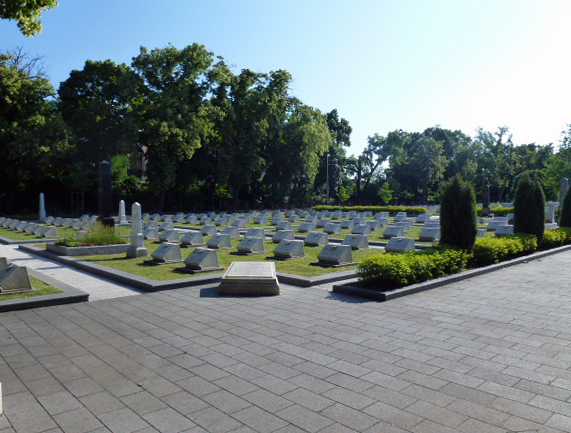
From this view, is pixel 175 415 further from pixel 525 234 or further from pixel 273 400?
pixel 525 234

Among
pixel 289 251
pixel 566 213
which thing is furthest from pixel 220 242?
pixel 566 213

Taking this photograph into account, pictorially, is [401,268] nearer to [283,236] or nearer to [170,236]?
[283,236]

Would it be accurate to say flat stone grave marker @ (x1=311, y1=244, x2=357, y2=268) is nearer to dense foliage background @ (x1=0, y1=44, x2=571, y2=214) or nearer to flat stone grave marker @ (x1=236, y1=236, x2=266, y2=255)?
flat stone grave marker @ (x1=236, y1=236, x2=266, y2=255)

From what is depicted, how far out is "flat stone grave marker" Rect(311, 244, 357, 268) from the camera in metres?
12.6

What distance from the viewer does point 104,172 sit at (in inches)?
759

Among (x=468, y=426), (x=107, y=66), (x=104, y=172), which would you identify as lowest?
(x=468, y=426)

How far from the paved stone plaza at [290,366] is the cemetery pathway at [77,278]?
0.94 metres

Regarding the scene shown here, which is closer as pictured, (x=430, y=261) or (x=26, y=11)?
(x=26, y=11)

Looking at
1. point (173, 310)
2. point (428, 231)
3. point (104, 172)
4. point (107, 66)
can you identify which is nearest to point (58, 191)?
point (107, 66)

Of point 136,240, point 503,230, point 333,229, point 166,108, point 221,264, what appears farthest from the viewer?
point 166,108

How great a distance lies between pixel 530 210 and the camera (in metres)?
15.6

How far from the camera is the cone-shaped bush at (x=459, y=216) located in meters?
11.6

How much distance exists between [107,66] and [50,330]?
4096 cm

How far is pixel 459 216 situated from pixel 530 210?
5.58m
